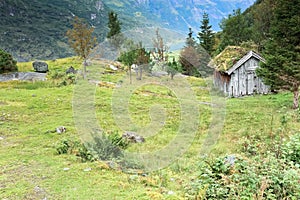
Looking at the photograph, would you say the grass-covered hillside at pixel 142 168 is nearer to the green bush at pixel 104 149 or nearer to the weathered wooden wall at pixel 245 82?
the green bush at pixel 104 149

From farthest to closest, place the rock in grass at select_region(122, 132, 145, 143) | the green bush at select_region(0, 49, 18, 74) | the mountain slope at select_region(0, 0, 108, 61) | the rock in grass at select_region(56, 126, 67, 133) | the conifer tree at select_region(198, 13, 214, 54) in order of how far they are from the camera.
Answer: the mountain slope at select_region(0, 0, 108, 61) → the conifer tree at select_region(198, 13, 214, 54) → the green bush at select_region(0, 49, 18, 74) → the rock in grass at select_region(56, 126, 67, 133) → the rock in grass at select_region(122, 132, 145, 143)

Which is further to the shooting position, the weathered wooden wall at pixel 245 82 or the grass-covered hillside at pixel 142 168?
the weathered wooden wall at pixel 245 82

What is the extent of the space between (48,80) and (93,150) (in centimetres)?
2161

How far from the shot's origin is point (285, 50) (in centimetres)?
1523

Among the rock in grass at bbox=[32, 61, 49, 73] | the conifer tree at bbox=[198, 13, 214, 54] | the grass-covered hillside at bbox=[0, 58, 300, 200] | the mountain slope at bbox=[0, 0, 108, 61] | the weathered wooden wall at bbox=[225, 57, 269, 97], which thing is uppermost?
the mountain slope at bbox=[0, 0, 108, 61]

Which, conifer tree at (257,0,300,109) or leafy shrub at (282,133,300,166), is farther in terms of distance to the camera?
conifer tree at (257,0,300,109)

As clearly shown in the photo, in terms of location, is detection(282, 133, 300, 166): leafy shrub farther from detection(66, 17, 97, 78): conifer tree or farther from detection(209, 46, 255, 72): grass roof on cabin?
detection(66, 17, 97, 78): conifer tree

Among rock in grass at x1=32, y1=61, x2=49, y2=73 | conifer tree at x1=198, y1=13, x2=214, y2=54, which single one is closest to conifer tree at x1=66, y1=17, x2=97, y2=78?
rock in grass at x1=32, y1=61, x2=49, y2=73

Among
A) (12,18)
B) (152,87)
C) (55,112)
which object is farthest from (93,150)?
(12,18)

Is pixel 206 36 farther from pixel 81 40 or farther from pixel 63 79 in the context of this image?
pixel 63 79

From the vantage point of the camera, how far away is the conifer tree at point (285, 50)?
48.2 ft

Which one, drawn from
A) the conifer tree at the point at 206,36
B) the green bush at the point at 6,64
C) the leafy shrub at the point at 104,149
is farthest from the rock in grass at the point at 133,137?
the conifer tree at the point at 206,36

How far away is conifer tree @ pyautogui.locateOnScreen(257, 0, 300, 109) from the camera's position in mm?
14697

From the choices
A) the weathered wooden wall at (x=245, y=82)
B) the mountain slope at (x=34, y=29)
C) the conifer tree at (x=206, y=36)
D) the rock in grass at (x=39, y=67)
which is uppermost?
the mountain slope at (x=34, y=29)
